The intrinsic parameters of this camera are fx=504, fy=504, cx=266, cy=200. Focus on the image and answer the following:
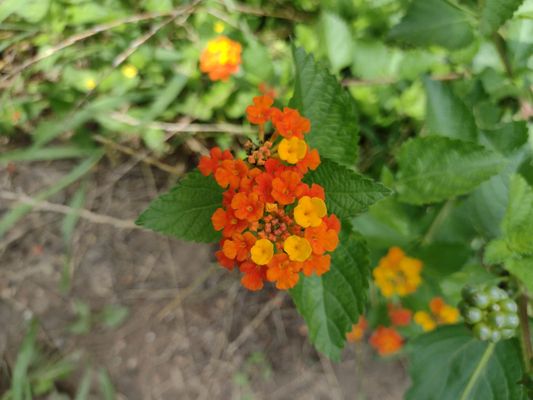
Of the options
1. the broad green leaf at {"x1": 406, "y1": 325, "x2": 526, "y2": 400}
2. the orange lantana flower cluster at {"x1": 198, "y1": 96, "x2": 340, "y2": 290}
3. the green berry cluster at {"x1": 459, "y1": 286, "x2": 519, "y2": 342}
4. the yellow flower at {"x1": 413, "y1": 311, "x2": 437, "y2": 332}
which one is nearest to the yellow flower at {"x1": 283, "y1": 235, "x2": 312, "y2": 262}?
the orange lantana flower cluster at {"x1": 198, "y1": 96, "x2": 340, "y2": 290}

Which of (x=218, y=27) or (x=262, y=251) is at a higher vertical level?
(x=262, y=251)

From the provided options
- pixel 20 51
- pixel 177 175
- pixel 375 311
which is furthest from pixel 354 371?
pixel 20 51

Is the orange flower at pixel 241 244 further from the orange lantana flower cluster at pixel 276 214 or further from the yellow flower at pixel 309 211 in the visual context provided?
the yellow flower at pixel 309 211

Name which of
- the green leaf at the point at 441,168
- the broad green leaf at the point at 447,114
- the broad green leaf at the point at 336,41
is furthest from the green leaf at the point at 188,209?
the broad green leaf at the point at 336,41

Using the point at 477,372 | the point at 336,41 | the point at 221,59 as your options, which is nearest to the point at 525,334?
the point at 477,372

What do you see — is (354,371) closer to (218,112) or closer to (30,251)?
(218,112)

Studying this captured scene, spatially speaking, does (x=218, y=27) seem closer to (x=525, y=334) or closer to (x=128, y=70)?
(x=128, y=70)
